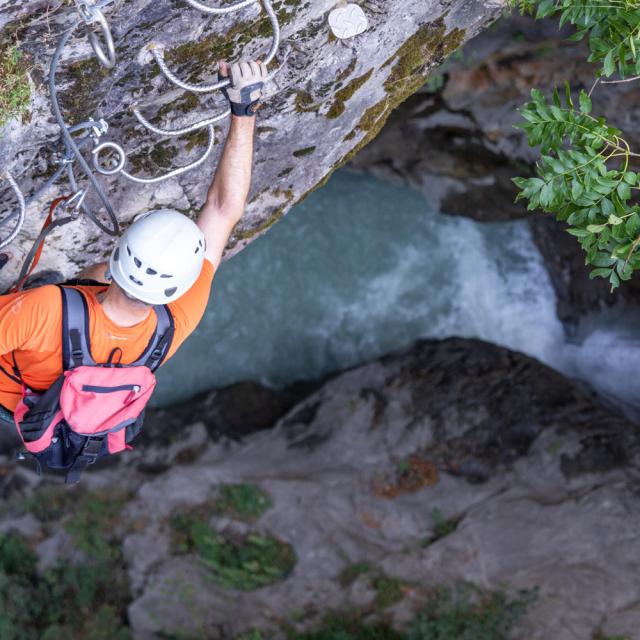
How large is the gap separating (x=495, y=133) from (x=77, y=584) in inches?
296

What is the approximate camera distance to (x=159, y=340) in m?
3.36

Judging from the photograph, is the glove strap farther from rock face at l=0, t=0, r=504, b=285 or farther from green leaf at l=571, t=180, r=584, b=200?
green leaf at l=571, t=180, r=584, b=200

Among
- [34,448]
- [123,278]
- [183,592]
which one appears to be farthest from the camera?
[183,592]

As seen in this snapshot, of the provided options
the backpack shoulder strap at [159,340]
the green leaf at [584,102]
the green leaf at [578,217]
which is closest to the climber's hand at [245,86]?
the backpack shoulder strap at [159,340]

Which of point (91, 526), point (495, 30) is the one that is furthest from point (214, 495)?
point (495, 30)

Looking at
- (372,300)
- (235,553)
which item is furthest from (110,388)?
(372,300)

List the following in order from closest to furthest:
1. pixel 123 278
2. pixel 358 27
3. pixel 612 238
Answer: pixel 123 278 < pixel 612 238 < pixel 358 27

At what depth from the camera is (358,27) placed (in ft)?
13.9

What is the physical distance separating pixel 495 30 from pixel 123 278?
6.39 m

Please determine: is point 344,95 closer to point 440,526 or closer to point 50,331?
point 50,331

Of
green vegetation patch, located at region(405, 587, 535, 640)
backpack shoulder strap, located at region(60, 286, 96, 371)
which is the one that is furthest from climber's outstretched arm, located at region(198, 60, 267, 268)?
green vegetation patch, located at region(405, 587, 535, 640)

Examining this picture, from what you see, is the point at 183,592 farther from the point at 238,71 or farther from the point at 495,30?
the point at 495,30

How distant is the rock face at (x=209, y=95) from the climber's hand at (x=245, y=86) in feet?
1.67

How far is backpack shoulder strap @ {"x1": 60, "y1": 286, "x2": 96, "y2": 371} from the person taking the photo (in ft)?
10.0
